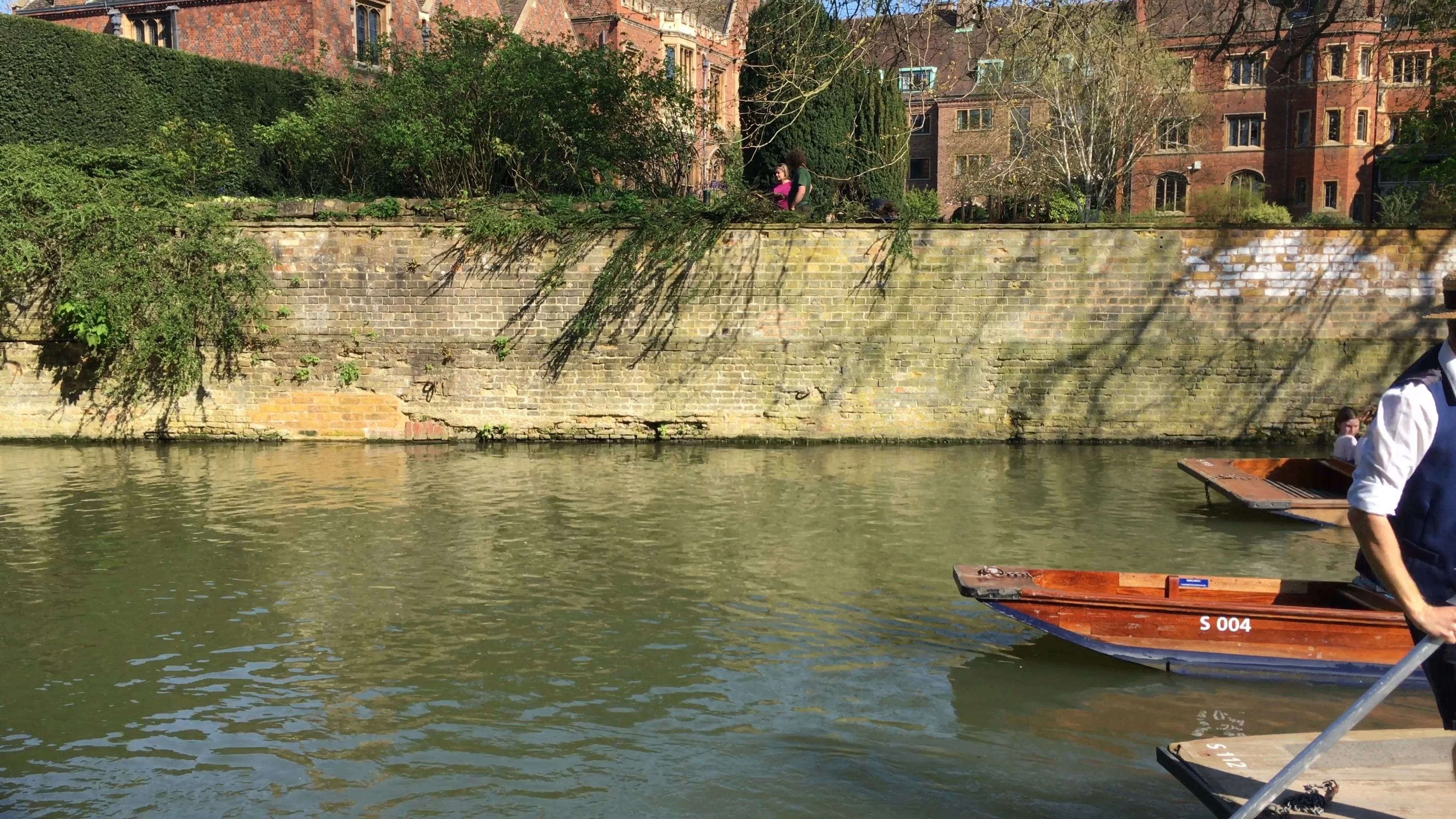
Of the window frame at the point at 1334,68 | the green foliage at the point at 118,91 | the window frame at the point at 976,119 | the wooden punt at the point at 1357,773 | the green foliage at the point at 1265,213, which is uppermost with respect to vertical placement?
the window frame at the point at 1334,68

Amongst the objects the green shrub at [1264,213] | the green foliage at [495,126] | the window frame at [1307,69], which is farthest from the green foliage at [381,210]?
the window frame at [1307,69]

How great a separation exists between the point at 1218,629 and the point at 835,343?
368 inches

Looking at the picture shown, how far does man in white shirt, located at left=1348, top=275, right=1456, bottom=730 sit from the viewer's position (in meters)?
3.47

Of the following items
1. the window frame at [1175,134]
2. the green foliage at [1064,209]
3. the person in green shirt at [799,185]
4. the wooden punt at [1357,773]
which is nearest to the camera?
the wooden punt at [1357,773]

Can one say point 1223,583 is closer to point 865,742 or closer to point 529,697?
point 865,742

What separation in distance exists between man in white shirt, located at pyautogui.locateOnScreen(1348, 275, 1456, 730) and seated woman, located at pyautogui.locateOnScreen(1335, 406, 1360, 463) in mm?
7988

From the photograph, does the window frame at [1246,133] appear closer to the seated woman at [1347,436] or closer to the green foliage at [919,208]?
the green foliage at [919,208]

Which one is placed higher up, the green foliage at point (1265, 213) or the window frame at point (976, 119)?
the window frame at point (976, 119)

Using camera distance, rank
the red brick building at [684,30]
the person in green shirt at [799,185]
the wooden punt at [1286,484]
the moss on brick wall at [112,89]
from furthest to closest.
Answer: the red brick building at [684,30], the moss on brick wall at [112,89], the person in green shirt at [799,185], the wooden punt at [1286,484]

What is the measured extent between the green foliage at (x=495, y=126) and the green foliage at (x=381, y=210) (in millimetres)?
773

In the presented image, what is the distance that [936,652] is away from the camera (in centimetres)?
724

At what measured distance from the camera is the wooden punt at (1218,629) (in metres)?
6.53

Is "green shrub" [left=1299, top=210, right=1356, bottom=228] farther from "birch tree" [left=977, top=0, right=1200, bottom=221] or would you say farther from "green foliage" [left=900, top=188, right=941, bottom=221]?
"green foliage" [left=900, top=188, right=941, bottom=221]

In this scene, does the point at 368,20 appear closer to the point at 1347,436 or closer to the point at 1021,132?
the point at 1021,132
